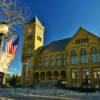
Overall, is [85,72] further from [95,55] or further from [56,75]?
[56,75]

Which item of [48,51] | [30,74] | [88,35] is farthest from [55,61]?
[88,35]

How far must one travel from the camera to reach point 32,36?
84625 millimetres

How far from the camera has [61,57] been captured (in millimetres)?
73688

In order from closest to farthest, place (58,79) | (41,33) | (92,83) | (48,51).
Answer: (92,83) < (58,79) < (48,51) < (41,33)

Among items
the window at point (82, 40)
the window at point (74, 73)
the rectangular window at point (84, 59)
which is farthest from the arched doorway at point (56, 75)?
the window at point (82, 40)

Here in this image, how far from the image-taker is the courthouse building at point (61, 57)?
208 feet

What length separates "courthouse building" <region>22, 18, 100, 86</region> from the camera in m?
63.2

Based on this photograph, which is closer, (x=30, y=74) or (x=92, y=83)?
(x=92, y=83)

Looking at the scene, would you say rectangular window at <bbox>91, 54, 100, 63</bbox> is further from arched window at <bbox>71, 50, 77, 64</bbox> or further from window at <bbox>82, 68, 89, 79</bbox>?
arched window at <bbox>71, 50, 77, 64</bbox>

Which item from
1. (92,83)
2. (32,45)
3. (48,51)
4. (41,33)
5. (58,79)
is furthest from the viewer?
(41,33)

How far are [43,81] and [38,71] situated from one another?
525cm

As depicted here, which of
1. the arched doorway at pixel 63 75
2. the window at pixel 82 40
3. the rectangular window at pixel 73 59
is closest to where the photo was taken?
the window at pixel 82 40

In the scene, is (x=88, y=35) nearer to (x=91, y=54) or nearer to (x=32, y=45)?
(x=91, y=54)

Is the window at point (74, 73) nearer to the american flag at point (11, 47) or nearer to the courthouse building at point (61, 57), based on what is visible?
the courthouse building at point (61, 57)
